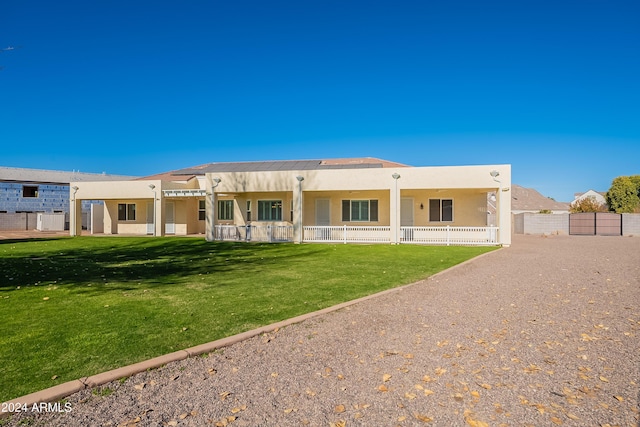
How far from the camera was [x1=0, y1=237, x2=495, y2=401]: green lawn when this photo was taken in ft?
13.9

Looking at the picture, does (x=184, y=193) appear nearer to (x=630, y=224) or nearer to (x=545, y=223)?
(x=545, y=223)

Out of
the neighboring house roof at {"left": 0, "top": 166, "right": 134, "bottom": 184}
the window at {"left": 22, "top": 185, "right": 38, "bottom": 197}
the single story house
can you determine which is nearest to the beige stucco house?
the single story house

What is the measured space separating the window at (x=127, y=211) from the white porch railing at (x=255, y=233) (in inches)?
358

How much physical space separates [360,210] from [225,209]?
8990 mm

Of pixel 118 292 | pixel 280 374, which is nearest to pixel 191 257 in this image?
pixel 118 292

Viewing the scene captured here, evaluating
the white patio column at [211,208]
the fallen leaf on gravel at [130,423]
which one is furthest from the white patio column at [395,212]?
the fallen leaf on gravel at [130,423]

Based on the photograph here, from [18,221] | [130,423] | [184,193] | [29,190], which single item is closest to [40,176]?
[29,190]

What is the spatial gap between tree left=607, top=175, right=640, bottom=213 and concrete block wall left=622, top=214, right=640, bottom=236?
71.8ft

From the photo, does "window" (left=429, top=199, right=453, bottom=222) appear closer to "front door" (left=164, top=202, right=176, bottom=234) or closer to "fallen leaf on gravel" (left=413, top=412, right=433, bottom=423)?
"front door" (left=164, top=202, right=176, bottom=234)

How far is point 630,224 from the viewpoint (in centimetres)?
3020

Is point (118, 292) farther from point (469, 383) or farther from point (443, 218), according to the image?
point (443, 218)

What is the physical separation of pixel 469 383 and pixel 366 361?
42.6 inches

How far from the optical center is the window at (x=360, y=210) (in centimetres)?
2243

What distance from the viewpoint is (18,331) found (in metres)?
5.05
